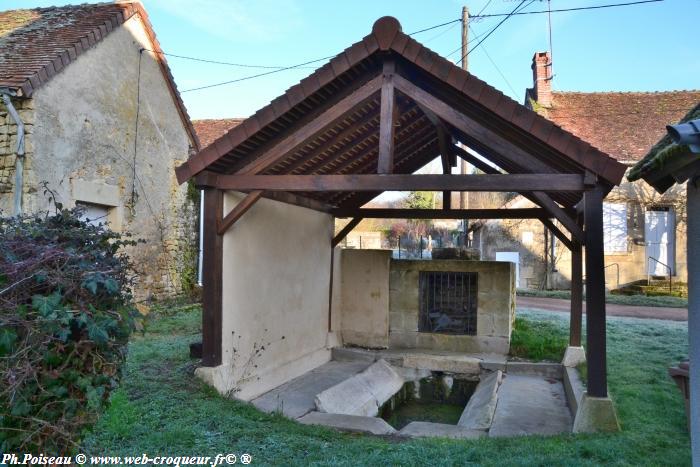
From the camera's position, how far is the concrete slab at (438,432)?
230 inches

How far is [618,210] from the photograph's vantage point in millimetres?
→ 18922

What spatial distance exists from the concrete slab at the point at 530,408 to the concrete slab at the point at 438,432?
0.29 metres

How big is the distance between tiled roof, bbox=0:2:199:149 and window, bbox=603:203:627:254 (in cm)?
1458

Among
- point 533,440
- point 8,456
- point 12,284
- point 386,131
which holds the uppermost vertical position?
point 386,131

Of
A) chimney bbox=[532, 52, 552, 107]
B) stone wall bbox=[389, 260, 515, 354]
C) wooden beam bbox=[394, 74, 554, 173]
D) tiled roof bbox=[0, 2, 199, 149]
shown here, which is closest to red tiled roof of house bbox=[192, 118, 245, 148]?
tiled roof bbox=[0, 2, 199, 149]

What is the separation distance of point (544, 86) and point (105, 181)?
53.9 ft

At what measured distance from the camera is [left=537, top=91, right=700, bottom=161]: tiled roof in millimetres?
18516

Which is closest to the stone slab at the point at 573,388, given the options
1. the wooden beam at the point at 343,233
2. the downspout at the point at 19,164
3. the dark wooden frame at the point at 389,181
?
the dark wooden frame at the point at 389,181

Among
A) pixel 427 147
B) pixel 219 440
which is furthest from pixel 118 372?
pixel 427 147

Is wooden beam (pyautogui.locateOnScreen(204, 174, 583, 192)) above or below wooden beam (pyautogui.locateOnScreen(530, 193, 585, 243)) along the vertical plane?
above

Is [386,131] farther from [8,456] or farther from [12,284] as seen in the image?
[8,456]

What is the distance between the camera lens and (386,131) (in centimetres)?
581

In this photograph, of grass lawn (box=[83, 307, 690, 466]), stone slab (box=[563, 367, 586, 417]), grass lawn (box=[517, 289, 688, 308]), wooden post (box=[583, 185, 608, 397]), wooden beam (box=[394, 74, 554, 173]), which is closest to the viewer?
grass lawn (box=[83, 307, 690, 466])

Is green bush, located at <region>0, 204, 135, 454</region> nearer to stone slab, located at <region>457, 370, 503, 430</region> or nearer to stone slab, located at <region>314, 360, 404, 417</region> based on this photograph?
stone slab, located at <region>314, 360, 404, 417</region>
